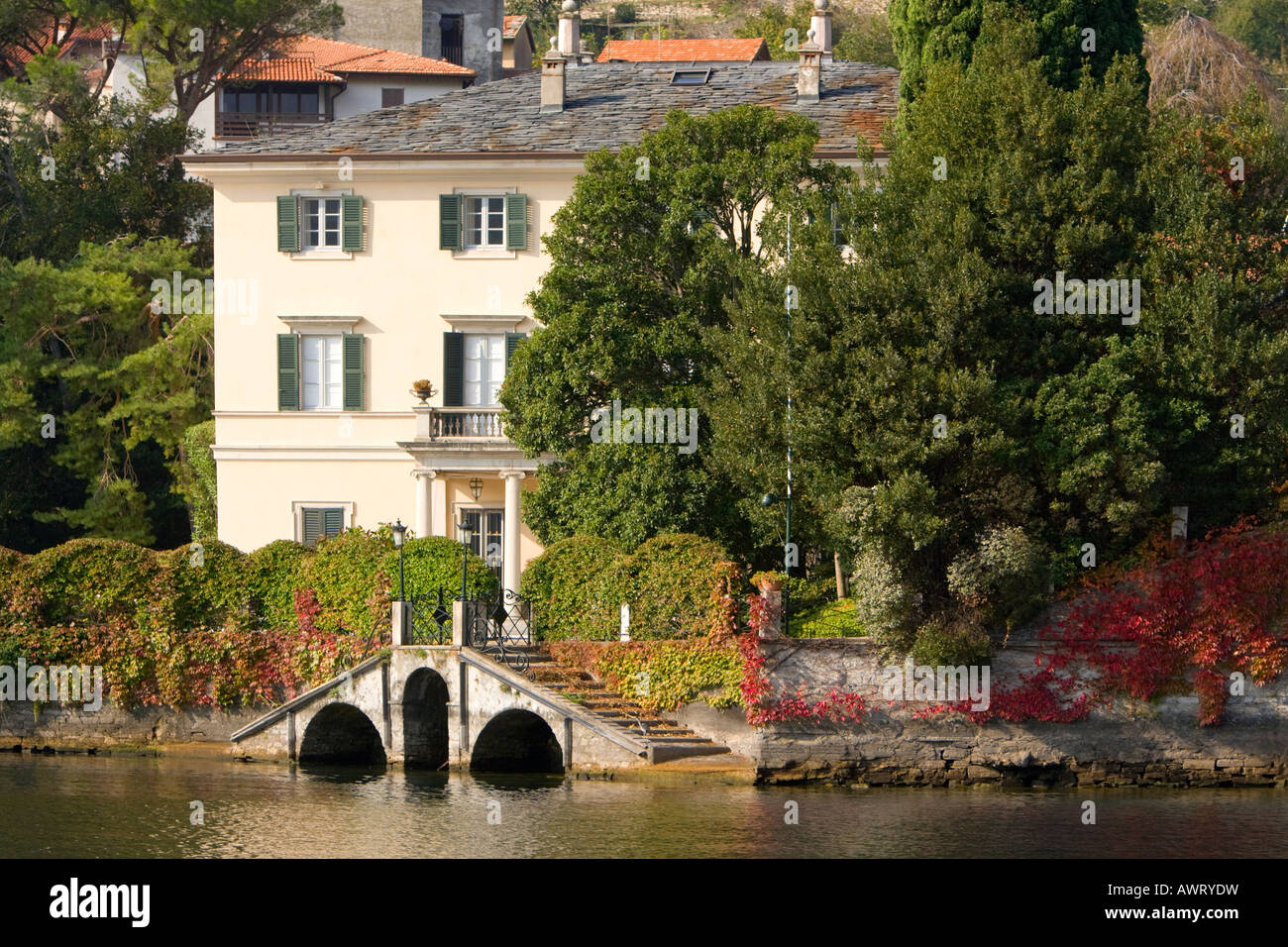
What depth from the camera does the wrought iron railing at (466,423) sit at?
42281 mm

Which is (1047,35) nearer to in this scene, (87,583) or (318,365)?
(318,365)

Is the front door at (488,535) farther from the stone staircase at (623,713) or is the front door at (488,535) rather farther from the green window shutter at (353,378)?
the stone staircase at (623,713)

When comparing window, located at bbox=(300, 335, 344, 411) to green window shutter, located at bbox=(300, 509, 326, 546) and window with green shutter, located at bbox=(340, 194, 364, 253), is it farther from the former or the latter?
green window shutter, located at bbox=(300, 509, 326, 546)

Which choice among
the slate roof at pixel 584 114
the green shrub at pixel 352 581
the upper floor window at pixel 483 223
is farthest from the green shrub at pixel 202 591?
the slate roof at pixel 584 114

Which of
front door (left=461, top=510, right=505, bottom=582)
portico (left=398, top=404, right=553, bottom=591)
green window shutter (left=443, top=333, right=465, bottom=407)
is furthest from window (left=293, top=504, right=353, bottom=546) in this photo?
green window shutter (left=443, top=333, right=465, bottom=407)

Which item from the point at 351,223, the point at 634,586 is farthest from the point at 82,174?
the point at 634,586

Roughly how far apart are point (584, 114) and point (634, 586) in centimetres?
1324

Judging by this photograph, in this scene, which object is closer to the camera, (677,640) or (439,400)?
(677,640)

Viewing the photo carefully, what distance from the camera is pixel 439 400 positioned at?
44.1m

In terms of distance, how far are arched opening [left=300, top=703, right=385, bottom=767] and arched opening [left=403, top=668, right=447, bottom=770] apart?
1125 millimetres

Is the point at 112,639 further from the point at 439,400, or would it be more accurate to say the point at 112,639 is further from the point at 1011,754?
the point at 1011,754

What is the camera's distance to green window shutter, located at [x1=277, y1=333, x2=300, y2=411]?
44531 millimetres
